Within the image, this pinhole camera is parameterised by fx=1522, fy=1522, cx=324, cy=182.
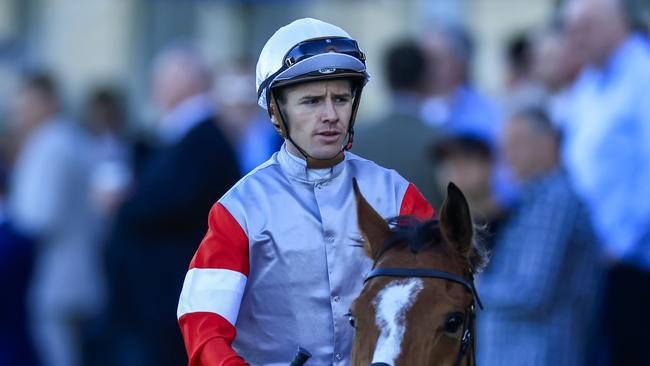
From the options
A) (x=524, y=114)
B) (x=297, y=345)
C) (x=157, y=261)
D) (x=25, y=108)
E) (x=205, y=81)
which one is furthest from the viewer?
(x=25, y=108)

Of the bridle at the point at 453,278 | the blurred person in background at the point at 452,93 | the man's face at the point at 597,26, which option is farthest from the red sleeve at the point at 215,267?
the blurred person in background at the point at 452,93

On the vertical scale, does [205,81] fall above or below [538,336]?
above

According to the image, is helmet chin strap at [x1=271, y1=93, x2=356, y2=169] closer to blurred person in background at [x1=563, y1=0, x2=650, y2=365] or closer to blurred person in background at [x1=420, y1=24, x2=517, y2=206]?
blurred person in background at [x1=563, y1=0, x2=650, y2=365]

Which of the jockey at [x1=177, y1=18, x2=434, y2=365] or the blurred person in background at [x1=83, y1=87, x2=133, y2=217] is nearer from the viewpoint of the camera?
the jockey at [x1=177, y1=18, x2=434, y2=365]

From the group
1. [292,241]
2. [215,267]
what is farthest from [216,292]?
[292,241]

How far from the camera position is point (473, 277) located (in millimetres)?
3553

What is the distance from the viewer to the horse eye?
3.38 metres

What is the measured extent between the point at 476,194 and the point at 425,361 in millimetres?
4132

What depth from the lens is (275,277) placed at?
139 inches

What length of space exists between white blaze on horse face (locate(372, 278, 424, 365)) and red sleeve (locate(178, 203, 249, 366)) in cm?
35

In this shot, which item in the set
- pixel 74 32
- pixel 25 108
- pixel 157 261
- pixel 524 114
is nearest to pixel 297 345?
pixel 524 114

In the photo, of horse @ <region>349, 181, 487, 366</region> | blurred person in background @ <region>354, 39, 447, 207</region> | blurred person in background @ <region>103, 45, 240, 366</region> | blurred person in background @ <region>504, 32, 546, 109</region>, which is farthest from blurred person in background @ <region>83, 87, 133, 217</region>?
horse @ <region>349, 181, 487, 366</region>

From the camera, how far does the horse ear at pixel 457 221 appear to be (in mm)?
3447

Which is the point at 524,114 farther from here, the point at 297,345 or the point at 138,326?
the point at 297,345
